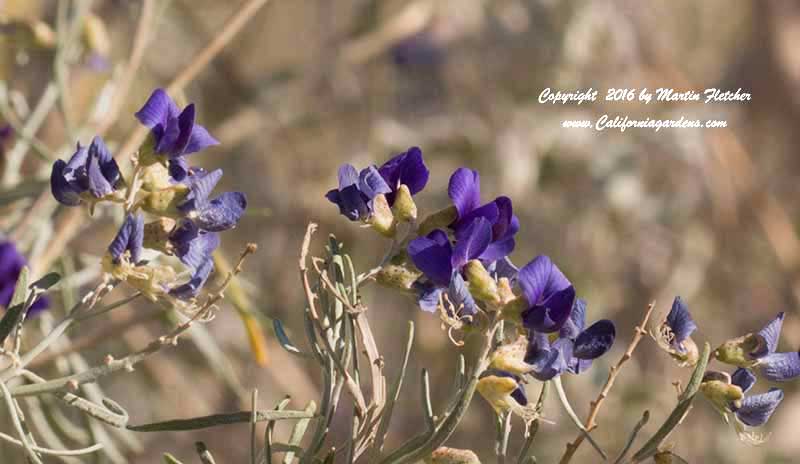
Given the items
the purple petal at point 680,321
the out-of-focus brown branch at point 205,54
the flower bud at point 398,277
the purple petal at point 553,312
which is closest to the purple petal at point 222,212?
the flower bud at point 398,277

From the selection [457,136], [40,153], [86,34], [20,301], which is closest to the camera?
[20,301]

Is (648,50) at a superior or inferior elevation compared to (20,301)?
inferior

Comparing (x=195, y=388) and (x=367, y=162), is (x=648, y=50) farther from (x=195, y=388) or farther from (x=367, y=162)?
(x=195, y=388)

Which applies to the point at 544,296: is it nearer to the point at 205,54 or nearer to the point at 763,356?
the point at 763,356

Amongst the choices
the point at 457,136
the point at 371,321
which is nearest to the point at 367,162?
the point at 457,136

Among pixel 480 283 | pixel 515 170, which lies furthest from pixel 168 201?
pixel 515 170

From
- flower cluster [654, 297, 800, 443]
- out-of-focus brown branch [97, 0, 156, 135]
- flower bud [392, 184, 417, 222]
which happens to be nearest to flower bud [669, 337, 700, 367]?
flower cluster [654, 297, 800, 443]

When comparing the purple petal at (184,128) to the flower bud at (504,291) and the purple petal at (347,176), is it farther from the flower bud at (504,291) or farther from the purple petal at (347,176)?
the flower bud at (504,291)

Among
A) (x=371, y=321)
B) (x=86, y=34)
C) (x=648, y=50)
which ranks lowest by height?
(x=371, y=321)
